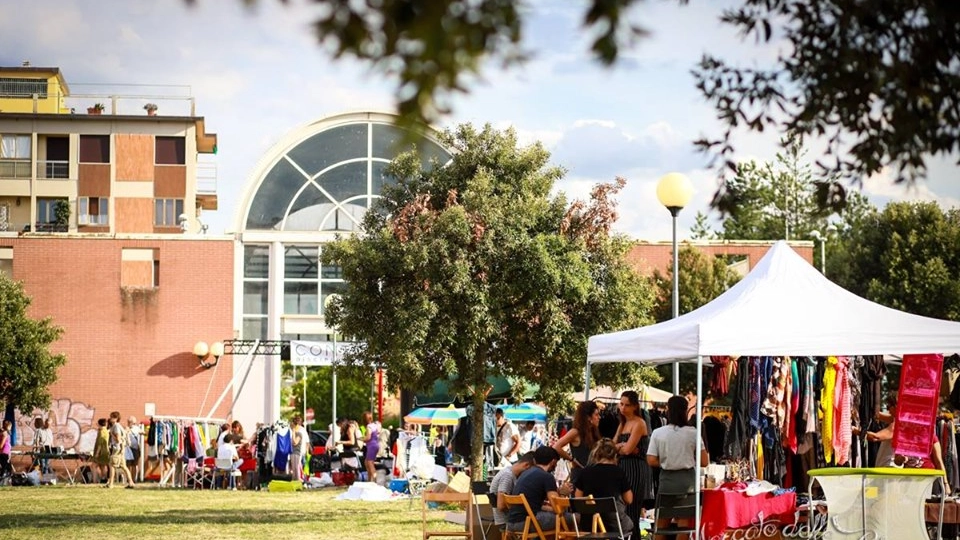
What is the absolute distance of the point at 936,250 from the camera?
47156 millimetres

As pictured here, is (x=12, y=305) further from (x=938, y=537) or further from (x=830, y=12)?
(x=830, y=12)

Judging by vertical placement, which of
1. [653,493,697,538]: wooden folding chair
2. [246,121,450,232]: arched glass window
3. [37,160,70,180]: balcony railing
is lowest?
[653,493,697,538]: wooden folding chair

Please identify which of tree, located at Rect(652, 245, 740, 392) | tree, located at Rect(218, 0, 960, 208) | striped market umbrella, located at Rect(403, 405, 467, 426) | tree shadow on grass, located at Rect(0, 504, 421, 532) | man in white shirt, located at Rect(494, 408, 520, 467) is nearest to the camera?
tree, located at Rect(218, 0, 960, 208)

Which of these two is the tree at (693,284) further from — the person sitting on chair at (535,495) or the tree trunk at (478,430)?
the person sitting on chair at (535,495)

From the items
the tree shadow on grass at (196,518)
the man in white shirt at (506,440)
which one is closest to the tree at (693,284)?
the man in white shirt at (506,440)

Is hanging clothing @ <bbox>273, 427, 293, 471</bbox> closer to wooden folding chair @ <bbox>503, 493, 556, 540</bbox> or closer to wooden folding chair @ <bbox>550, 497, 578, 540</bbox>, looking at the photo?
wooden folding chair @ <bbox>503, 493, 556, 540</bbox>

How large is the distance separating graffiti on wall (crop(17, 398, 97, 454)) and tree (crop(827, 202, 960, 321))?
26976 millimetres

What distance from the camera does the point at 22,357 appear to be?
34531mm

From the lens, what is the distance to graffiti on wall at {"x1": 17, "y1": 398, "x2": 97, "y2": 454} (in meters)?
37.5

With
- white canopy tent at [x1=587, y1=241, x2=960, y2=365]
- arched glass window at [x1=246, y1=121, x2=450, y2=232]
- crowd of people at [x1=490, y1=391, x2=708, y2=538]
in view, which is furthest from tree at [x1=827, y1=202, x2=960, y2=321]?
crowd of people at [x1=490, y1=391, x2=708, y2=538]

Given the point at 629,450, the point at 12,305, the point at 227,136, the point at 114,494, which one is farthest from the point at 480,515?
the point at 227,136

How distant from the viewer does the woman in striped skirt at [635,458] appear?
42.4 ft

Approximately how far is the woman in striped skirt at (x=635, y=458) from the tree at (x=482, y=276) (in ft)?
19.5

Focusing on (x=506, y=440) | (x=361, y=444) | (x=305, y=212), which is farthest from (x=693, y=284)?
(x=506, y=440)
